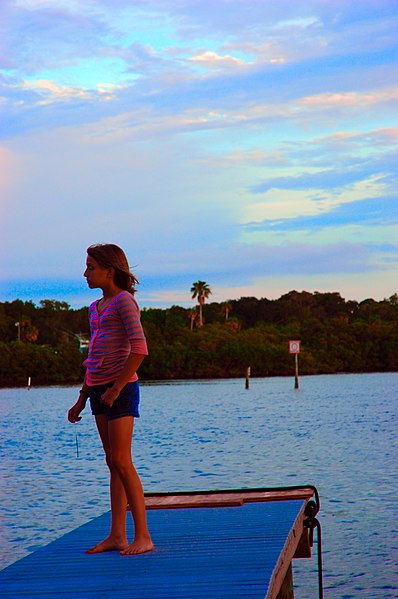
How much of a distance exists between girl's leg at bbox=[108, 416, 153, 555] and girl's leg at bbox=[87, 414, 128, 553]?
59mm

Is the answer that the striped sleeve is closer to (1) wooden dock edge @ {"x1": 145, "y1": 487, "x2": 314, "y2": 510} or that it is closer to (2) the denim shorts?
(2) the denim shorts

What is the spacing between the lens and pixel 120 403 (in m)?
5.96

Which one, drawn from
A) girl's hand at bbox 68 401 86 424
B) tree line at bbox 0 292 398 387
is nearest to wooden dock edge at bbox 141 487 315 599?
girl's hand at bbox 68 401 86 424

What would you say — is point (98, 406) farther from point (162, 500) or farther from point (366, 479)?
point (366, 479)

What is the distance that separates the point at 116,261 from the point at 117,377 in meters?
0.75

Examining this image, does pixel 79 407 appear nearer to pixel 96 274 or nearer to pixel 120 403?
pixel 120 403

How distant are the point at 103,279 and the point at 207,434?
29.8 metres

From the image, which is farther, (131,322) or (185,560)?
(131,322)

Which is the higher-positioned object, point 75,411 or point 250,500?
point 75,411

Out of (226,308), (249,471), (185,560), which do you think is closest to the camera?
(185,560)

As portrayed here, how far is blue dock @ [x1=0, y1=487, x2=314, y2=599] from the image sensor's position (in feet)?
16.8

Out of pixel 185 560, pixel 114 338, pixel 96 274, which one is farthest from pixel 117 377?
pixel 185 560

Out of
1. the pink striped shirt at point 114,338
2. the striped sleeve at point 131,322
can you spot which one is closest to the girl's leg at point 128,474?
the pink striped shirt at point 114,338

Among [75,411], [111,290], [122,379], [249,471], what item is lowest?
[249,471]
